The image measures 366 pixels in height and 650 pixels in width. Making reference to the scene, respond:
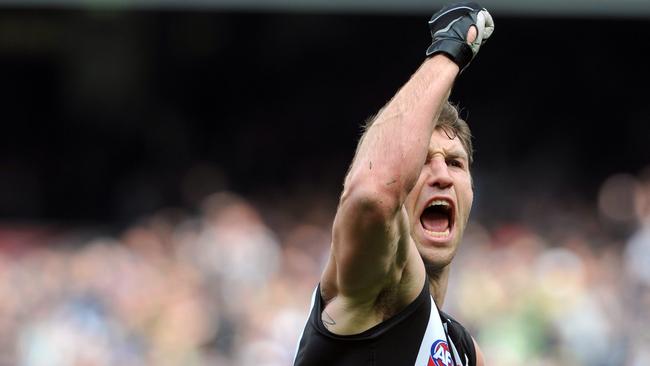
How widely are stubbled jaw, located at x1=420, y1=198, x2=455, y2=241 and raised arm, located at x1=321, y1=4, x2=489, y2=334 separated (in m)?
0.43

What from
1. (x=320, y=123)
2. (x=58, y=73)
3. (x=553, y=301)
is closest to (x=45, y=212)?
(x=58, y=73)

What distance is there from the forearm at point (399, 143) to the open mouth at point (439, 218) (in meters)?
0.65

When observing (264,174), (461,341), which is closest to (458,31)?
(461,341)

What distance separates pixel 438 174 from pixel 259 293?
7315 millimetres

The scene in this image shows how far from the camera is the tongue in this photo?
151 inches

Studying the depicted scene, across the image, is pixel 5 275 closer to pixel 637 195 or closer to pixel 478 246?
pixel 478 246

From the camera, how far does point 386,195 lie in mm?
3062

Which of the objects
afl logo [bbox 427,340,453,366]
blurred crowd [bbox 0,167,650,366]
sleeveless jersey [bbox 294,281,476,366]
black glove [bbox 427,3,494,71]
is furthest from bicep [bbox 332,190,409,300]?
blurred crowd [bbox 0,167,650,366]

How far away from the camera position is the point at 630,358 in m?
9.94

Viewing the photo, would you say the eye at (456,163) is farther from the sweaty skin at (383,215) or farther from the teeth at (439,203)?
the sweaty skin at (383,215)

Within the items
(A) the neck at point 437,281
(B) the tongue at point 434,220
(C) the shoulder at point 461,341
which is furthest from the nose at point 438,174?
(C) the shoulder at point 461,341

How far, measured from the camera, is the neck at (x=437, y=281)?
387cm

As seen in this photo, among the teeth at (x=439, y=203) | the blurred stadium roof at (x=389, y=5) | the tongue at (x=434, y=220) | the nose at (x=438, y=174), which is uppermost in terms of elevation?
the blurred stadium roof at (x=389, y=5)

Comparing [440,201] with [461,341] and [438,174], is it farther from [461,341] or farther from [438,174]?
[461,341]
